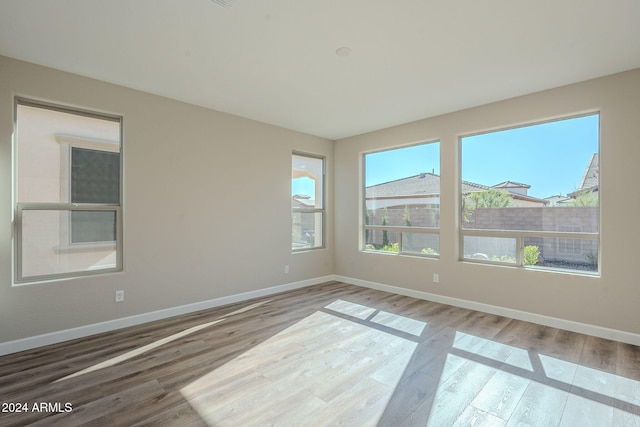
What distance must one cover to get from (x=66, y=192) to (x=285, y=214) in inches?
112

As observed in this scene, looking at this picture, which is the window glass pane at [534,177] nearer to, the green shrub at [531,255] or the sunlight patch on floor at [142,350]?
the green shrub at [531,255]

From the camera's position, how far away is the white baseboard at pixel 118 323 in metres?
2.84

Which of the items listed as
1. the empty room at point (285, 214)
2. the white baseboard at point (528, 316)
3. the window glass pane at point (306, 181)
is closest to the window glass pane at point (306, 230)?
the window glass pane at point (306, 181)

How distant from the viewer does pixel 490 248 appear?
4.00 metres

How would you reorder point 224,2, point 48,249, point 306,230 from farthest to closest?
point 306,230, point 48,249, point 224,2

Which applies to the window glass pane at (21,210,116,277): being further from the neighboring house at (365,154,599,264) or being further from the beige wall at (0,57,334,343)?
the neighboring house at (365,154,599,264)

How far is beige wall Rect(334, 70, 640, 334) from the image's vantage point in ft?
9.88

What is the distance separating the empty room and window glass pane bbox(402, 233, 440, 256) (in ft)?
0.24

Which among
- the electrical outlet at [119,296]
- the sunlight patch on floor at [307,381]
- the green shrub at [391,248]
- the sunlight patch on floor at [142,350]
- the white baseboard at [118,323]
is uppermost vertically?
the green shrub at [391,248]

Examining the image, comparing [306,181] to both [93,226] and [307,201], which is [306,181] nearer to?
[307,201]

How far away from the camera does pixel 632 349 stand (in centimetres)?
284

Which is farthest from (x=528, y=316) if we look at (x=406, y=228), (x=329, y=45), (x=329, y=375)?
(x=329, y=45)

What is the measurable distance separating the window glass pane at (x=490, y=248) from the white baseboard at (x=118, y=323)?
2.92 metres

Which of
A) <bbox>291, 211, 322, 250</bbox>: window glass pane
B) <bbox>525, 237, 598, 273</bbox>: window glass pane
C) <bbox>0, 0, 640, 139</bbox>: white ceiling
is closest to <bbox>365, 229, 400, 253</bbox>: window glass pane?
<bbox>291, 211, 322, 250</bbox>: window glass pane
